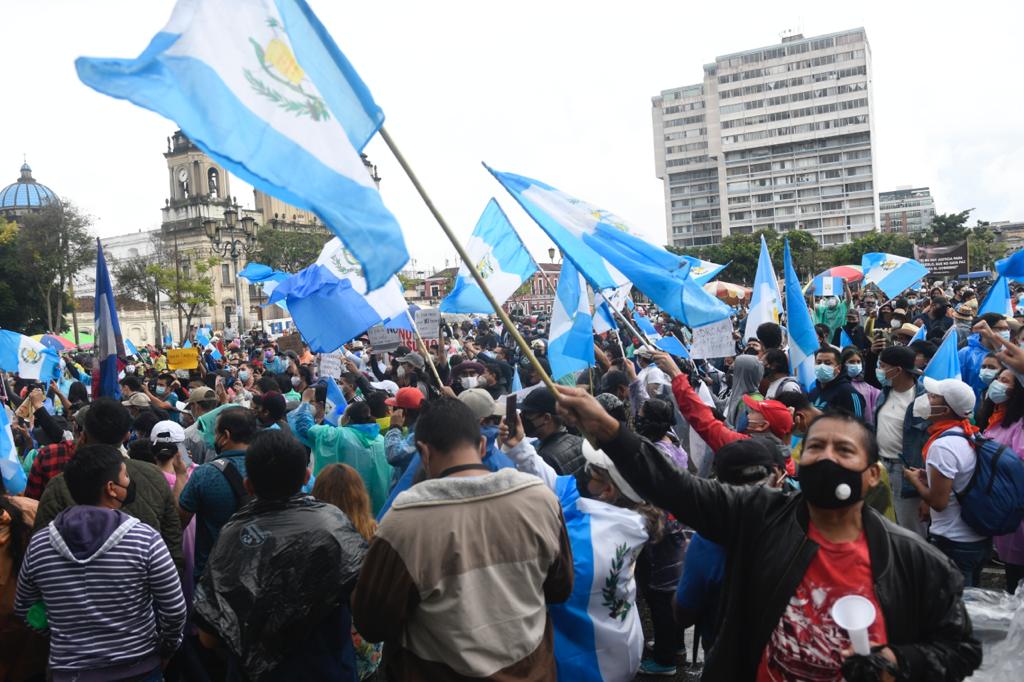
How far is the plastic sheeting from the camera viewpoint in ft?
9.23

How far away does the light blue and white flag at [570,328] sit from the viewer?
6.88m

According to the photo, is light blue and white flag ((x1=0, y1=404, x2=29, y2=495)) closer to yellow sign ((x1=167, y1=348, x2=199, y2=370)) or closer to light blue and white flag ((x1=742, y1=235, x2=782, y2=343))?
light blue and white flag ((x1=742, y1=235, x2=782, y2=343))

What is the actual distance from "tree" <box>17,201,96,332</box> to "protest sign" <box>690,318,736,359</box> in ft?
145

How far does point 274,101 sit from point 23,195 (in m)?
83.0

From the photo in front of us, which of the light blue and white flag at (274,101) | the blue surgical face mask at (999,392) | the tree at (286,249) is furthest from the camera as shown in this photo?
the tree at (286,249)

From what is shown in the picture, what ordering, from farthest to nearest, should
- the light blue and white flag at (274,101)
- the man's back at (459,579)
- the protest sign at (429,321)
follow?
the protest sign at (429,321) → the light blue and white flag at (274,101) → the man's back at (459,579)

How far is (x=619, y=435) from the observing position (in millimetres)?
2396

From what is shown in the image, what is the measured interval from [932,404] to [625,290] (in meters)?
7.33

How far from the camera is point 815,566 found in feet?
7.41

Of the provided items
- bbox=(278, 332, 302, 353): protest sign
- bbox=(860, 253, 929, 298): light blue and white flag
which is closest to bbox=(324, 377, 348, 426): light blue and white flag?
bbox=(278, 332, 302, 353): protest sign

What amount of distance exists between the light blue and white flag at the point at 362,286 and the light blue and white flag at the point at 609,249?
1.53 m

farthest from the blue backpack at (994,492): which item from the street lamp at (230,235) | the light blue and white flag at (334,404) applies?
the street lamp at (230,235)

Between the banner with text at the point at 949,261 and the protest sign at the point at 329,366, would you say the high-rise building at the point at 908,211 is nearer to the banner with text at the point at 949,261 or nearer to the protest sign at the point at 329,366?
the banner with text at the point at 949,261

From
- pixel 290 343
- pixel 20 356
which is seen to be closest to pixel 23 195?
pixel 290 343
